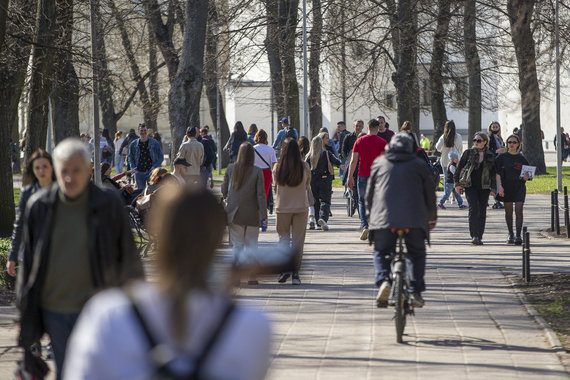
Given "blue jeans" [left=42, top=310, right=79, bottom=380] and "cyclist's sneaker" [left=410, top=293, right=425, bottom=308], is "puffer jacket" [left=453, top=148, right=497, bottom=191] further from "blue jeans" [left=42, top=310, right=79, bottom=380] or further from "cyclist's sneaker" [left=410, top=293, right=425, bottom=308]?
"blue jeans" [left=42, top=310, right=79, bottom=380]

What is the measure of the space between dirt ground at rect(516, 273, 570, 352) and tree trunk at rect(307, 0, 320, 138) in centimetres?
1797

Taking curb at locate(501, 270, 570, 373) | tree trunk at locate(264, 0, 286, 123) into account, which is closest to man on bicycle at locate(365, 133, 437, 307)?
curb at locate(501, 270, 570, 373)

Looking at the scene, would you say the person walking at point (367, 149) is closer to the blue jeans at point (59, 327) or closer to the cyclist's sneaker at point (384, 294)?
the cyclist's sneaker at point (384, 294)

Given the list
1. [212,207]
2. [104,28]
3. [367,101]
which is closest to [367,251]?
[212,207]

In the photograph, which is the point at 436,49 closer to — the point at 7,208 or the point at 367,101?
the point at 367,101

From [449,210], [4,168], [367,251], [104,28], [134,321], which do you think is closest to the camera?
[134,321]

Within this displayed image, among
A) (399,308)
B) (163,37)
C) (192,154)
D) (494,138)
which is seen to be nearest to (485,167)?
(192,154)

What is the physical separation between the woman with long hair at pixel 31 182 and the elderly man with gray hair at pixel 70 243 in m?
1.32

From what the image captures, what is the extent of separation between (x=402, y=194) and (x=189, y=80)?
→ 35.2 ft

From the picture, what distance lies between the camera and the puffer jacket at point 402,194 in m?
7.98

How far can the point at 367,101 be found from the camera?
30.4 metres

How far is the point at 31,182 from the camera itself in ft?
24.3

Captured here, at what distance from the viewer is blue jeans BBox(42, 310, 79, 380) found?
5.08 meters

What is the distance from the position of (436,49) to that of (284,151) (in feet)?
62.0
